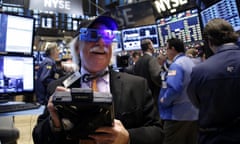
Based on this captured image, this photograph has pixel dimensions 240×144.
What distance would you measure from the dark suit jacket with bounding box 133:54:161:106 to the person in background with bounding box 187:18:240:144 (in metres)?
1.42

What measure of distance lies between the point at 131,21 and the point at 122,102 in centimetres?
581

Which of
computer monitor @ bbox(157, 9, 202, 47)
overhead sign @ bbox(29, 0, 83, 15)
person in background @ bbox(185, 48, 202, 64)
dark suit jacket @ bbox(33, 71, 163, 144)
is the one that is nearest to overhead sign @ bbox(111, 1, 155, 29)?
overhead sign @ bbox(29, 0, 83, 15)

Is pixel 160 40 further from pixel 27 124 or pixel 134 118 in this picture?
pixel 134 118

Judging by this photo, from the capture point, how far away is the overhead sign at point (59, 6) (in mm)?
Result: 4969

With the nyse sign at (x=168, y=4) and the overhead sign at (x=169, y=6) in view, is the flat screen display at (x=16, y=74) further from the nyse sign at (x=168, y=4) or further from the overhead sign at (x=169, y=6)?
the nyse sign at (x=168, y=4)

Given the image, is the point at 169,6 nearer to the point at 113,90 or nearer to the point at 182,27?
the point at 182,27

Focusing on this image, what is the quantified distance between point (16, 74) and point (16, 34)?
0.33m

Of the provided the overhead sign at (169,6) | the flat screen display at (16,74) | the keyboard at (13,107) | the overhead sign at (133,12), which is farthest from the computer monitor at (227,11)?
the overhead sign at (133,12)

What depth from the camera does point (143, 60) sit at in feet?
13.4

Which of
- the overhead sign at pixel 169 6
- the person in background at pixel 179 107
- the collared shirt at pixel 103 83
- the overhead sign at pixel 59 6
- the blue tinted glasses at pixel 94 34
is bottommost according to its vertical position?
the person in background at pixel 179 107

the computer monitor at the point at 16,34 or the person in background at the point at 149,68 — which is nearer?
the computer monitor at the point at 16,34

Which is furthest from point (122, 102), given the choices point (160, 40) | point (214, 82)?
point (160, 40)

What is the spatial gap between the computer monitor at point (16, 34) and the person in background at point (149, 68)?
6.66ft

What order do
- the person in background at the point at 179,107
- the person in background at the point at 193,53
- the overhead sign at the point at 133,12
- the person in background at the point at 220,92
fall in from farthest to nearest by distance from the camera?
1. the overhead sign at the point at 133,12
2. the person in background at the point at 193,53
3. the person in background at the point at 179,107
4. the person in background at the point at 220,92
